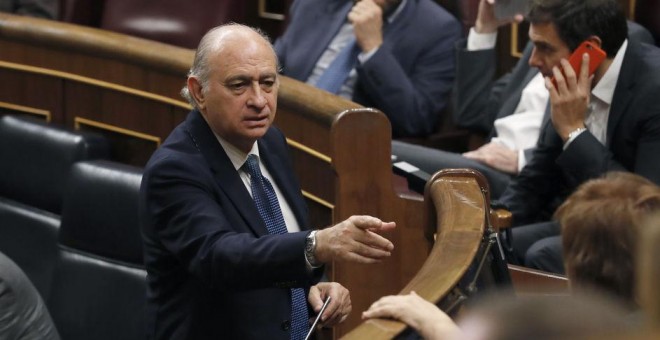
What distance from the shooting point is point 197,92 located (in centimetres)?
142

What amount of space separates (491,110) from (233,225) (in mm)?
1145

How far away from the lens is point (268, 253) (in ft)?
4.09

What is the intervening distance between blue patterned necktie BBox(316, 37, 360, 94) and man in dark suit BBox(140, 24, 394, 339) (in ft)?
3.11

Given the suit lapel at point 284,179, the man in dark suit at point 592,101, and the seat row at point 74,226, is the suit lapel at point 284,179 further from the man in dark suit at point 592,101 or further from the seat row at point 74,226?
the seat row at point 74,226

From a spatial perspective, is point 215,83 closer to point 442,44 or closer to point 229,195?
point 229,195

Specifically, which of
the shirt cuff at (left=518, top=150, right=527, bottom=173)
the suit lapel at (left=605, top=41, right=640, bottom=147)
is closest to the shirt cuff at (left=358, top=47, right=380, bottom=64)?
the shirt cuff at (left=518, top=150, right=527, bottom=173)

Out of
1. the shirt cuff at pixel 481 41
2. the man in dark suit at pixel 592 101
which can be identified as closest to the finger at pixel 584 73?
the man in dark suit at pixel 592 101

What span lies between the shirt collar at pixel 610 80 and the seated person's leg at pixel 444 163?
28 cm

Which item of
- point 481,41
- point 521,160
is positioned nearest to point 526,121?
point 521,160

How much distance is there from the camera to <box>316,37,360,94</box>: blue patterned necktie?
7.96 ft

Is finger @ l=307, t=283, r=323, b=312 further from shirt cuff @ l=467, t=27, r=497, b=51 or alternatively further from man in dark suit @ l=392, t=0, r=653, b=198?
shirt cuff @ l=467, t=27, r=497, b=51

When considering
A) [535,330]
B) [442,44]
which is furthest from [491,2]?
[535,330]

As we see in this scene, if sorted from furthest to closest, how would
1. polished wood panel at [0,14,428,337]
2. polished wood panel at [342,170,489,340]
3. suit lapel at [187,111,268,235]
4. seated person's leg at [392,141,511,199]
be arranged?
seated person's leg at [392,141,511,199] < polished wood panel at [0,14,428,337] < suit lapel at [187,111,268,235] < polished wood panel at [342,170,489,340]

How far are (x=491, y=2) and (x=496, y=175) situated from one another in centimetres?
36
